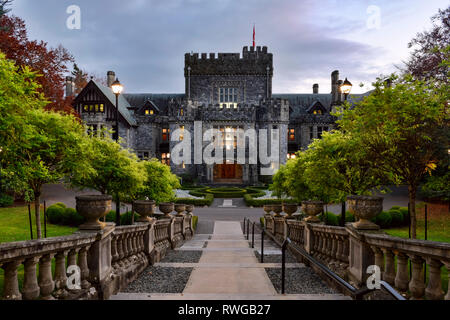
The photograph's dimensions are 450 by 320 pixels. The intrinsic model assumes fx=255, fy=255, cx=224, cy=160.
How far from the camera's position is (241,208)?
23562 mm

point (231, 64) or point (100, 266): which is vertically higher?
point (231, 64)

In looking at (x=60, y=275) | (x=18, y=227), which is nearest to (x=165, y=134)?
(x=18, y=227)

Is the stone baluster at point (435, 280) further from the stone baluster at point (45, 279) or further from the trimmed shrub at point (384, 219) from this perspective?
the trimmed shrub at point (384, 219)

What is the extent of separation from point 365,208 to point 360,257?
90 centimetres

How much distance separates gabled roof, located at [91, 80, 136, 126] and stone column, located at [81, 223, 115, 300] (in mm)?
35236

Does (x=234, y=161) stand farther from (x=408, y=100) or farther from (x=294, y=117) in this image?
(x=408, y=100)

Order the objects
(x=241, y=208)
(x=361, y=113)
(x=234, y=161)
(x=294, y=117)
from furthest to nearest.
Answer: (x=294, y=117) < (x=234, y=161) < (x=241, y=208) < (x=361, y=113)

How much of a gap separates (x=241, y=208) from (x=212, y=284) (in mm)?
18494

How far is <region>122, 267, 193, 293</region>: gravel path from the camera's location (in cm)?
527

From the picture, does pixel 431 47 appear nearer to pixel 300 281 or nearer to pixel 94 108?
pixel 300 281

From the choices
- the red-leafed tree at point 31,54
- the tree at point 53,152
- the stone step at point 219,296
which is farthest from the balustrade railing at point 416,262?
the red-leafed tree at point 31,54

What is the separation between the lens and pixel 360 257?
463 centimetres
